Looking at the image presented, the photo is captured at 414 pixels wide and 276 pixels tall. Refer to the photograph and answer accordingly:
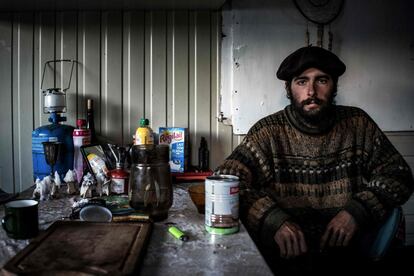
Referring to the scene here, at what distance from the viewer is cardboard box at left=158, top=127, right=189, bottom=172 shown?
5.80 feet

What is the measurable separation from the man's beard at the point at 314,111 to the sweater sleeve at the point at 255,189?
0.22 metres

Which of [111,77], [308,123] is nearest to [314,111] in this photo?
[308,123]

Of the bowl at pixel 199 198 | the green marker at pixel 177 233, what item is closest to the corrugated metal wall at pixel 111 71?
the bowl at pixel 199 198

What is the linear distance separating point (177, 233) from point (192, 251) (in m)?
0.10

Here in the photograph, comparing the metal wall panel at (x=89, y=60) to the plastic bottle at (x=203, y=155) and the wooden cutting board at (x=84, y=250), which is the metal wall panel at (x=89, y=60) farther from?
the wooden cutting board at (x=84, y=250)

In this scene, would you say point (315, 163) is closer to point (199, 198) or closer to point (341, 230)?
point (341, 230)

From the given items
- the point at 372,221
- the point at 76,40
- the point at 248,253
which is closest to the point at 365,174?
the point at 372,221

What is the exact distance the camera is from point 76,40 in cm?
185

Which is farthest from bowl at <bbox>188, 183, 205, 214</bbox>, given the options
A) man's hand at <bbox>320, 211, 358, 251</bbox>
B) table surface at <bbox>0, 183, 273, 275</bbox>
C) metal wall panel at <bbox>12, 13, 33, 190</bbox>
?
metal wall panel at <bbox>12, 13, 33, 190</bbox>

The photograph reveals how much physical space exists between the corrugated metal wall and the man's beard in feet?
1.62

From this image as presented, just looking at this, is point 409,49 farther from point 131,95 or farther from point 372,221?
point 131,95

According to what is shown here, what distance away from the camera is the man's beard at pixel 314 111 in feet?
5.05

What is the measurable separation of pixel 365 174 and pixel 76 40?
148cm

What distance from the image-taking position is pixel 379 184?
139 centimetres
